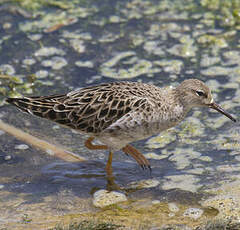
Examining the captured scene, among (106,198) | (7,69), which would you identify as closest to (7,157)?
(106,198)

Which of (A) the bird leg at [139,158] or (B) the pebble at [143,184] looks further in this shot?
(A) the bird leg at [139,158]

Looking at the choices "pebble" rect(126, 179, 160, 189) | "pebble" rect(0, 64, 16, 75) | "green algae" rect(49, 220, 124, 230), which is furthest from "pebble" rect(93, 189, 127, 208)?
"pebble" rect(0, 64, 16, 75)

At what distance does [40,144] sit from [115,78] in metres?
Result: 2.32

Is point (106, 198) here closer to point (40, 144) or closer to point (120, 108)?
point (120, 108)

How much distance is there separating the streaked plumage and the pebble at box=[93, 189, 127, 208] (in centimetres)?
63

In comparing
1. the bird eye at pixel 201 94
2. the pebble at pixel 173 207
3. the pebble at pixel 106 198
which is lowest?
the pebble at pixel 106 198

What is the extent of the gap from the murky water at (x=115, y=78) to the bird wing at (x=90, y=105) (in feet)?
2.45

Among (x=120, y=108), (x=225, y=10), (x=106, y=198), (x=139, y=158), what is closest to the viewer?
(x=106, y=198)

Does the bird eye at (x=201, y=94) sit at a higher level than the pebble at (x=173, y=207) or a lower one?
higher

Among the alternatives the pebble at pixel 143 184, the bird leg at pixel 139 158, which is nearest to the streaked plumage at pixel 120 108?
the bird leg at pixel 139 158

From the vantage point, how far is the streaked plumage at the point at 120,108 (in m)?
6.46

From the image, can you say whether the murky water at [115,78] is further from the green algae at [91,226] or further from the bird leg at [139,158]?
the green algae at [91,226]

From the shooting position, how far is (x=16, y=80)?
8.80 meters

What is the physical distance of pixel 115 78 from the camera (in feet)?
29.6
